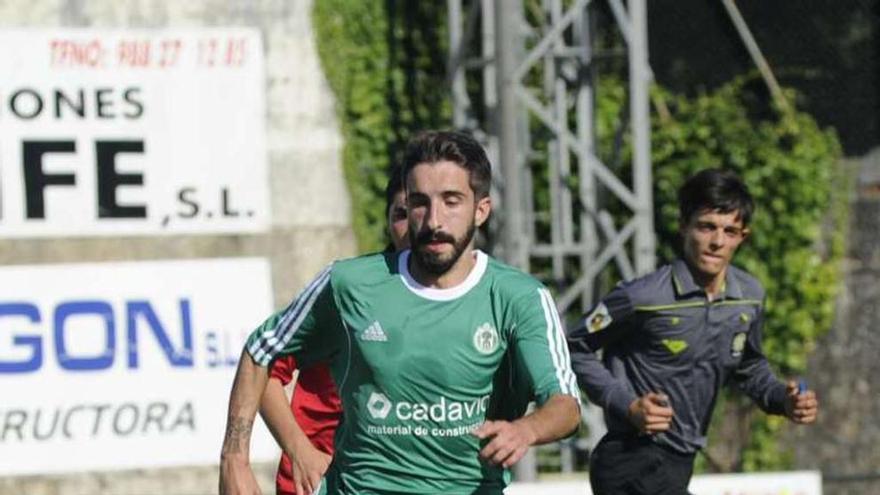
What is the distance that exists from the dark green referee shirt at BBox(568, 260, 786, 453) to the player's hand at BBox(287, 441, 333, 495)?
1.41 m

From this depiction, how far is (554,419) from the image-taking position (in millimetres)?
4848

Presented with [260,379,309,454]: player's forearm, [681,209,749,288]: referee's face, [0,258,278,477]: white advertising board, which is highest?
[681,209,749,288]: referee's face

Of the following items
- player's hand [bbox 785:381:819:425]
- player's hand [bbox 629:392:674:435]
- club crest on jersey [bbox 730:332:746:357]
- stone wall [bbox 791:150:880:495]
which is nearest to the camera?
player's hand [bbox 629:392:674:435]

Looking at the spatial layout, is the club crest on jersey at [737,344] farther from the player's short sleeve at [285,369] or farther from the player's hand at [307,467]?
the player's hand at [307,467]

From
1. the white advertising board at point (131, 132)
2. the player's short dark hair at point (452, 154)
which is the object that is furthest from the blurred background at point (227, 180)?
the player's short dark hair at point (452, 154)

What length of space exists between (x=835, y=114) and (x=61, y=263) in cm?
518

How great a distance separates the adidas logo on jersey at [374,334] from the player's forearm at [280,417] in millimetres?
764

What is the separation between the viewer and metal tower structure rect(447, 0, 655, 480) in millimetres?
11172

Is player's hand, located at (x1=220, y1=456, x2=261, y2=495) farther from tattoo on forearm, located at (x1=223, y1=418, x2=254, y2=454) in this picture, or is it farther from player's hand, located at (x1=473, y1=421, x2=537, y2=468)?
player's hand, located at (x1=473, y1=421, x2=537, y2=468)

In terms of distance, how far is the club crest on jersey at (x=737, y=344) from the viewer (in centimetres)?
738

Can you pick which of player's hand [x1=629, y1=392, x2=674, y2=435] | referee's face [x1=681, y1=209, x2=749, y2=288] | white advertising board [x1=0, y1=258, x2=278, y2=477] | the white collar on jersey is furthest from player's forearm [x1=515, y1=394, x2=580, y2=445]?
white advertising board [x1=0, y1=258, x2=278, y2=477]

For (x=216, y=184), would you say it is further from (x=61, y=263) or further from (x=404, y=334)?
(x=404, y=334)

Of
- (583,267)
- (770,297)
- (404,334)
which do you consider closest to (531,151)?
(583,267)

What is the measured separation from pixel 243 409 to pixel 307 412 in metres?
1.50
